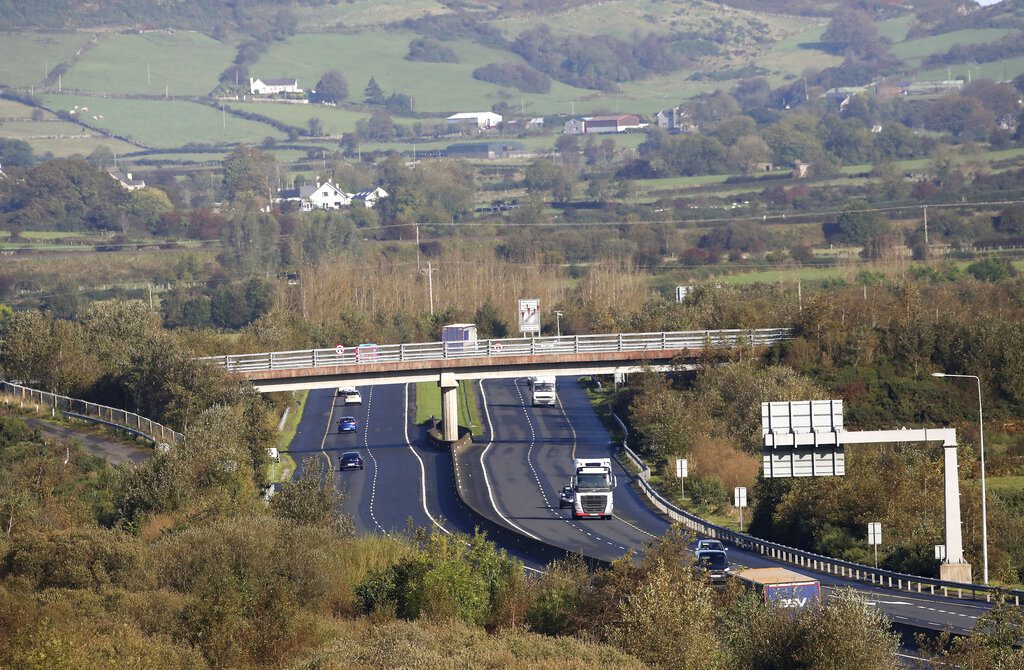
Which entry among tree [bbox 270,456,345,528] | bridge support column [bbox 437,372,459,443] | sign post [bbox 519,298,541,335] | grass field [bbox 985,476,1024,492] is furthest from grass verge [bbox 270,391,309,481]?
grass field [bbox 985,476,1024,492]

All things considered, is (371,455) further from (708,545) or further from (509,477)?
(708,545)

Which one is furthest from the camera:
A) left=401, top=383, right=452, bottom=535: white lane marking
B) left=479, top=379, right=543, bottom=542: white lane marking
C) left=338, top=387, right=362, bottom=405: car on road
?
left=338, top=387, right=362, bottom=405: car on road

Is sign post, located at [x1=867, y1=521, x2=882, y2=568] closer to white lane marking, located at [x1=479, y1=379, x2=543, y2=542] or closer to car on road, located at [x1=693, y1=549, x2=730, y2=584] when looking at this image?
car on road, located at [x1=693, y1=549, x2=730, y2=584]

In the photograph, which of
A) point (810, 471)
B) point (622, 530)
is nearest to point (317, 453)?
point (622, 530)

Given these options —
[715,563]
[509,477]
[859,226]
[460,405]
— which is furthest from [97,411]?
[859,226]

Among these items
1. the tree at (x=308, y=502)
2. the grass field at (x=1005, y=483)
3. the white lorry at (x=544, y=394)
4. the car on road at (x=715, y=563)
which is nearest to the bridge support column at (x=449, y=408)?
the white lorry at (x=544, y=394)
